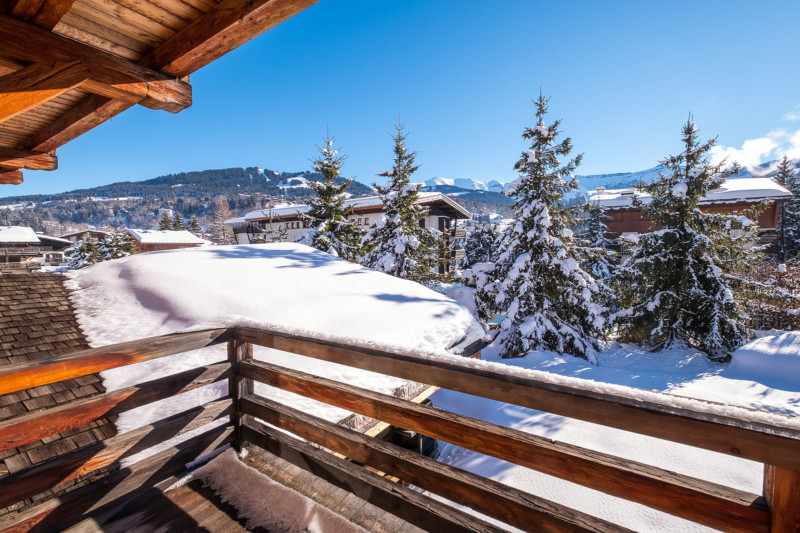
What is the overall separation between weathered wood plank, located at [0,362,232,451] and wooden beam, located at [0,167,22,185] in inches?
227

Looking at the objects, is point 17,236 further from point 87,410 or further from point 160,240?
point 87,410

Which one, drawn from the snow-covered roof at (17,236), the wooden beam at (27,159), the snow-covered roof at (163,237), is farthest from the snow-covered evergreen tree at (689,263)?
the snow-covered roof at (17,236)

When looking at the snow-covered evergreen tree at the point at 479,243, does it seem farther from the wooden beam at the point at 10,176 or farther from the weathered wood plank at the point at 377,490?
the weathered wood plank at the point at 377,490

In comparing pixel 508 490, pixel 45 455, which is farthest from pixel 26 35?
pixel 508 490

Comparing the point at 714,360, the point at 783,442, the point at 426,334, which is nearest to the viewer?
the point at 783,442

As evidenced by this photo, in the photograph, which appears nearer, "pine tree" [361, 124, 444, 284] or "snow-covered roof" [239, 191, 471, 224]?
"pine tree" [361, 124, 444, 284]

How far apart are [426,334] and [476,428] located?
373 cm

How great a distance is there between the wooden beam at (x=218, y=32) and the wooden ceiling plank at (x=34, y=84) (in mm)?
609

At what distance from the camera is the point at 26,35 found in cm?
240

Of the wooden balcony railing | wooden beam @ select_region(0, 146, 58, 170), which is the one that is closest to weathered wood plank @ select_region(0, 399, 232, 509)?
the wooden balcony railing

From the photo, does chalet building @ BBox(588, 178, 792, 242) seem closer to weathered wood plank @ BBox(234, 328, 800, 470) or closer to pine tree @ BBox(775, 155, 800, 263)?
pine tree @ BBox(775, 155, 800, 263)

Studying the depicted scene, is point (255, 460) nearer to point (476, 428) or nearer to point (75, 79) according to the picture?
point (476, 428)

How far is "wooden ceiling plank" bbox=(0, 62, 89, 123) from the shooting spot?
2.60 metres

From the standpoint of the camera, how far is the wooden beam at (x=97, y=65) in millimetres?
2391
